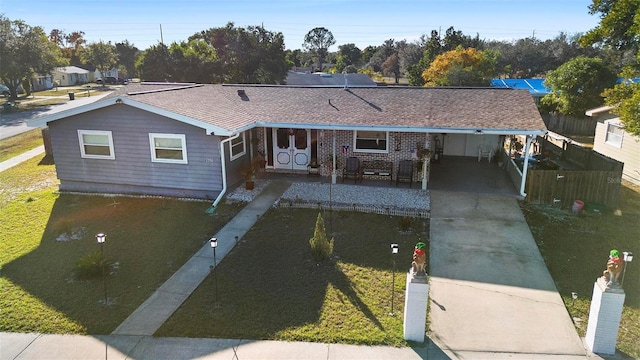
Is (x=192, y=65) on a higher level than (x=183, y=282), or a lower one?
higher

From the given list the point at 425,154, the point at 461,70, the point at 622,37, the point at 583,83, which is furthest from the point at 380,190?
the point at 461,70

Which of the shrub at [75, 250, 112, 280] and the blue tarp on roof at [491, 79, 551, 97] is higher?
the blue tarp on roof at [491, 79, 551, 97]

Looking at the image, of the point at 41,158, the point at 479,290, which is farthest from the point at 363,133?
the point at 41,158

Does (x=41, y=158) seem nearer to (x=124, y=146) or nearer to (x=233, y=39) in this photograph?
(x=124, y=146)

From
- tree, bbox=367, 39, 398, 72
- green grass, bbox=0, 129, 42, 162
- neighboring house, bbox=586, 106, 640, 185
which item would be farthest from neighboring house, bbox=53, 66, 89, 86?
neighboring house, bbox=586, 106, 640, 185

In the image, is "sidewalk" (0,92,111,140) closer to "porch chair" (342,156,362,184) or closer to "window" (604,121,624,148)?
"porch chair" (342,156,362,184)

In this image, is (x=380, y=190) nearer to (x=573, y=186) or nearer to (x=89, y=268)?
(x=573, y=186)
